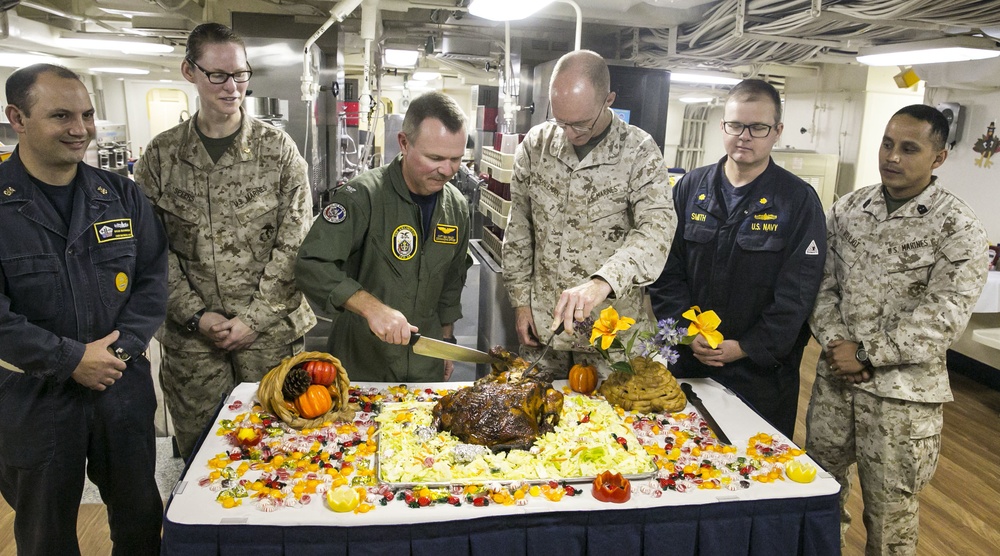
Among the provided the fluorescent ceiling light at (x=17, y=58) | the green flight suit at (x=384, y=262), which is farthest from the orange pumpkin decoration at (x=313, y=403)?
the fluorescent ceiling light at (x=17, y=58)

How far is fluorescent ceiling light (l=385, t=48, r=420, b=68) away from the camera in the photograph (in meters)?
6.54

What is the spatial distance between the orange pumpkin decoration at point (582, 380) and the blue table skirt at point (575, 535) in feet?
2.18

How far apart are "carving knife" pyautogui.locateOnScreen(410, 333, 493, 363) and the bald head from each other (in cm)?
89

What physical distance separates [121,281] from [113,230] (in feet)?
0.51

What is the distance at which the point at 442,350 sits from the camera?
211 cm

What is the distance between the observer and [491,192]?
13.2ft

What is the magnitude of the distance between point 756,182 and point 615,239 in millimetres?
605

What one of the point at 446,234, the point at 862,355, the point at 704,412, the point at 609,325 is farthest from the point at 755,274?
A: the point at 446,234

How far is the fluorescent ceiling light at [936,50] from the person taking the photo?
3.54 m

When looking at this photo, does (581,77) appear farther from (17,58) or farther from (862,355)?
(17,58)

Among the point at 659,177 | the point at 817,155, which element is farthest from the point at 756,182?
the point at 817,155

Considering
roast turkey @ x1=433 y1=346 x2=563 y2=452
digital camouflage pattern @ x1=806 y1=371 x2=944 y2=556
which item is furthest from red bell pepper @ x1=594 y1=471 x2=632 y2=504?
digital camouflage pattern @ x1=806 y1=371 x2=944 y2=556

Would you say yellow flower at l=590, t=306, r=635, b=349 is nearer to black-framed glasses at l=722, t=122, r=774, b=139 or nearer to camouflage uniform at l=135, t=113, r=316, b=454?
black-framed glasses at l=722, t=122, r=774, b=139

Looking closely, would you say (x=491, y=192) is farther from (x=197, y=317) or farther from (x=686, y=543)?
(x=686, y=543)
